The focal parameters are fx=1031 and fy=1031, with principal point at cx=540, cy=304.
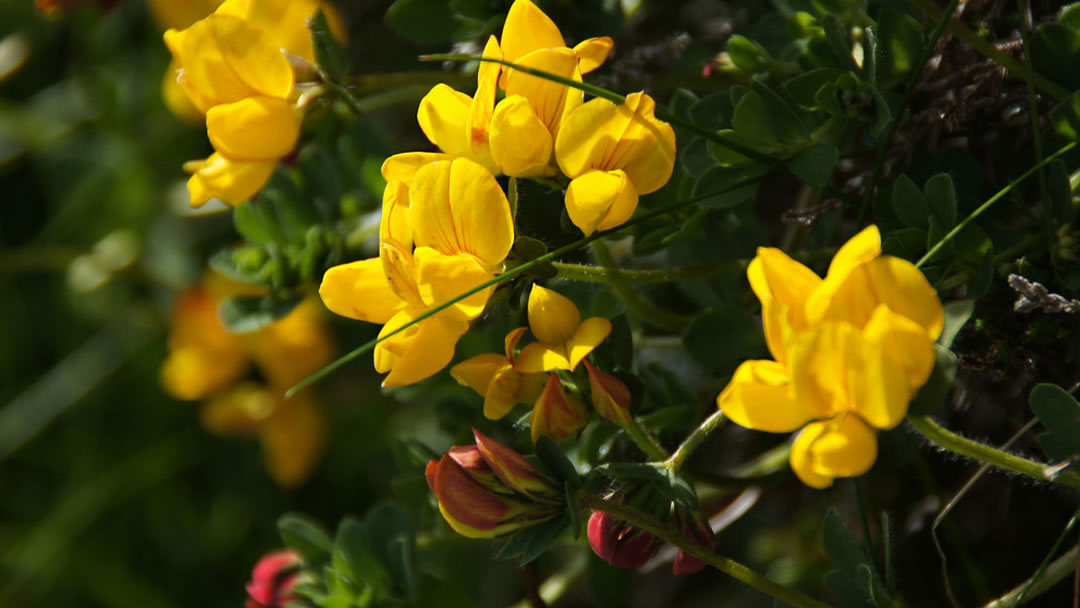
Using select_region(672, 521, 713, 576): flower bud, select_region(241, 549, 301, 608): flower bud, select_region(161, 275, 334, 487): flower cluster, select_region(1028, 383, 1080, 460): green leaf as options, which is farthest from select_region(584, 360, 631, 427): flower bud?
select_region(161, 275, 334, 487): flower cluster

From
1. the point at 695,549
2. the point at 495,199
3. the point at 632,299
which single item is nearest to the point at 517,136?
the point at 495,199

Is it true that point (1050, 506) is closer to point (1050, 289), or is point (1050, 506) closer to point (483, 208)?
point (1050, 289)

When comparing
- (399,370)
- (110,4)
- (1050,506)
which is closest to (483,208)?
(399,370)

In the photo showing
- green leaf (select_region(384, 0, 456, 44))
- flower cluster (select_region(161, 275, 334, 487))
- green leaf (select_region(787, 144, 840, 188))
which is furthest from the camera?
flower cluster (select_region(161, 275, 334, 487))

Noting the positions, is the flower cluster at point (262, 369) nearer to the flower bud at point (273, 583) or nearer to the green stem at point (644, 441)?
the flower bud at point (273, 583)

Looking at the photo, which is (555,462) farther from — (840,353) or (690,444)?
(840,353)

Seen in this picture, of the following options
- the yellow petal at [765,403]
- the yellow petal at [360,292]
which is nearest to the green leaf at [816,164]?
the yellow petal at [765,403]

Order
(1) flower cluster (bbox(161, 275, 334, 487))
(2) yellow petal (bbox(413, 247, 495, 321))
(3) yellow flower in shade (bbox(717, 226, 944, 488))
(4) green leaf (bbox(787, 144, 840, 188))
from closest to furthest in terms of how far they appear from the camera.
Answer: (3) yellow flower in shade (bbox(717, 226, 944, 488)) < (2) yellow petal (bbox(413, 247, 495, 321)) < (4) green leaf (bbox(787, 144, 840, 188)) < (1) flower cluster (bbox(161, 275, 334, 487))

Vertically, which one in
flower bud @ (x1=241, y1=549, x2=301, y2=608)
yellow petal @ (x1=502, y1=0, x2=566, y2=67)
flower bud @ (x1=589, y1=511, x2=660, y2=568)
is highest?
yellow petal @ (x1=502, y1=0, x2=566, y2=67)

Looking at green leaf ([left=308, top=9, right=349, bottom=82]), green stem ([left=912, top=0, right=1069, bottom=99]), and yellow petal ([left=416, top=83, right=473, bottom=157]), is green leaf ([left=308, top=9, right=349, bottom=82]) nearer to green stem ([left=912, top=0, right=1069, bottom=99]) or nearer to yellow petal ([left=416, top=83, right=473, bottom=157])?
yellow petal ([left=416, top=83, right=473, bottom=157])
